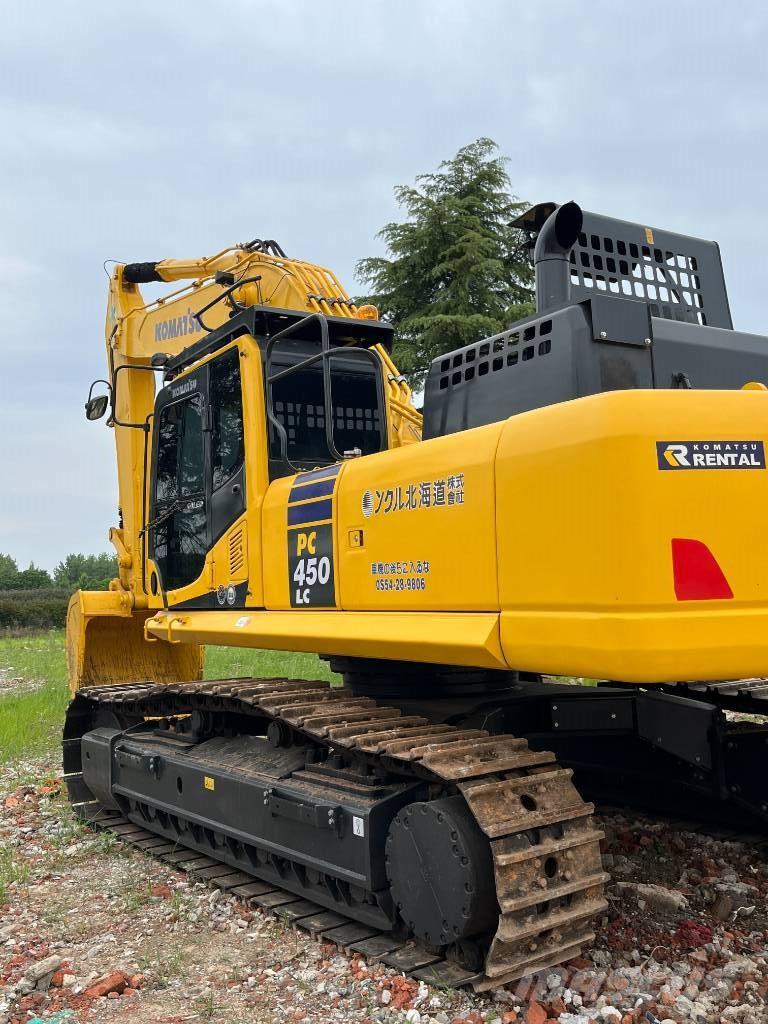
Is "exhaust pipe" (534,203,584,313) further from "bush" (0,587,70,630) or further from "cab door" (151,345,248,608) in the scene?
"bush" (0,587,70,630)

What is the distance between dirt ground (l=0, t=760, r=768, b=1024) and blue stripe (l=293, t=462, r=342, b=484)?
216 centimetres

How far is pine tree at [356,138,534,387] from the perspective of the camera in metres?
19.2

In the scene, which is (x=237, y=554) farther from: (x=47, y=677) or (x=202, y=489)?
(x=47, y=677)

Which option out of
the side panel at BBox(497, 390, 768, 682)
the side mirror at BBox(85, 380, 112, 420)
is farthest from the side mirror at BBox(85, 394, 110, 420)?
the side panel at BBox(497, 390, 768, 682)

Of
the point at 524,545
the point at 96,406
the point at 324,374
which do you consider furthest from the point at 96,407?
the point at 524,545

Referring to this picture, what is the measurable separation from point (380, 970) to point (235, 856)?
61.1 inches

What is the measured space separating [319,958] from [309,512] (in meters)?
2.03

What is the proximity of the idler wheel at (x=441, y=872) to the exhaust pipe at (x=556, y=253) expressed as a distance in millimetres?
2199

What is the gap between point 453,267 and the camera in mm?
20516

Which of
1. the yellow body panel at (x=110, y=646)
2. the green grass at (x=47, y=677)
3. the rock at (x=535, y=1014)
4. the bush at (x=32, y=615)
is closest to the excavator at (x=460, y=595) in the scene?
the rock at (x=535, y=1014)

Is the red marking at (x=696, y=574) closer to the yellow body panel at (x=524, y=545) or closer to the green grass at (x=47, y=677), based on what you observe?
the yellow body panel at (x=524, y=545)

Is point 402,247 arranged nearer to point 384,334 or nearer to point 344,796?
point 384,334

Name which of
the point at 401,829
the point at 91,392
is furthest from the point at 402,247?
the point at 401,829

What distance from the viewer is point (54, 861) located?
5.93 meters
